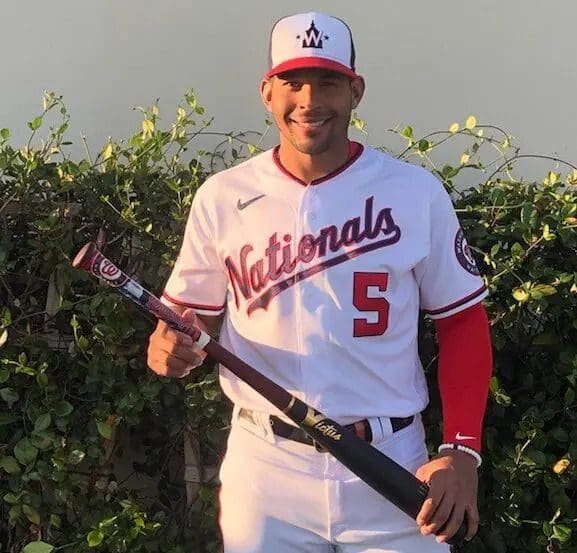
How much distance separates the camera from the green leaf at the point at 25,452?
2273 millimetres

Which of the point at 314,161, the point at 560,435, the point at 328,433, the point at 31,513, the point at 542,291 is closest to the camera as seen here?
the point at 328,433

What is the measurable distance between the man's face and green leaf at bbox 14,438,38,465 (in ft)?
3.81

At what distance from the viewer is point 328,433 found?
165cm

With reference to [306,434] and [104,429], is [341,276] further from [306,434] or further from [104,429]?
A: [104,429]

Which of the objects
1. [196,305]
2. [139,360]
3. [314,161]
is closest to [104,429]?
[139,360]

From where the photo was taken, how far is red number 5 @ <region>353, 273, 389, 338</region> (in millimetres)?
1771

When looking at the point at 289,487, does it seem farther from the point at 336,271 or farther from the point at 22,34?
the point at 22,34

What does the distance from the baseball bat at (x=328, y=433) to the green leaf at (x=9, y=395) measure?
0.77m

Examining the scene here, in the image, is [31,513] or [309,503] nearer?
[309,503]

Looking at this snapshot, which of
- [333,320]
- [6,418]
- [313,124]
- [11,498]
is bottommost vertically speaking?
[11,498]

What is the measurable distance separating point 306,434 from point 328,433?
110 millimetres

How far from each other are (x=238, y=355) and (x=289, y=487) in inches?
12.5

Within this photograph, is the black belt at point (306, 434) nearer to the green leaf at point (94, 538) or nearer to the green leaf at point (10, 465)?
the green leaf at point (94, 538)

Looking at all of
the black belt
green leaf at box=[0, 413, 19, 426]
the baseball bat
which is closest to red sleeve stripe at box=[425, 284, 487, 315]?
the black belt
